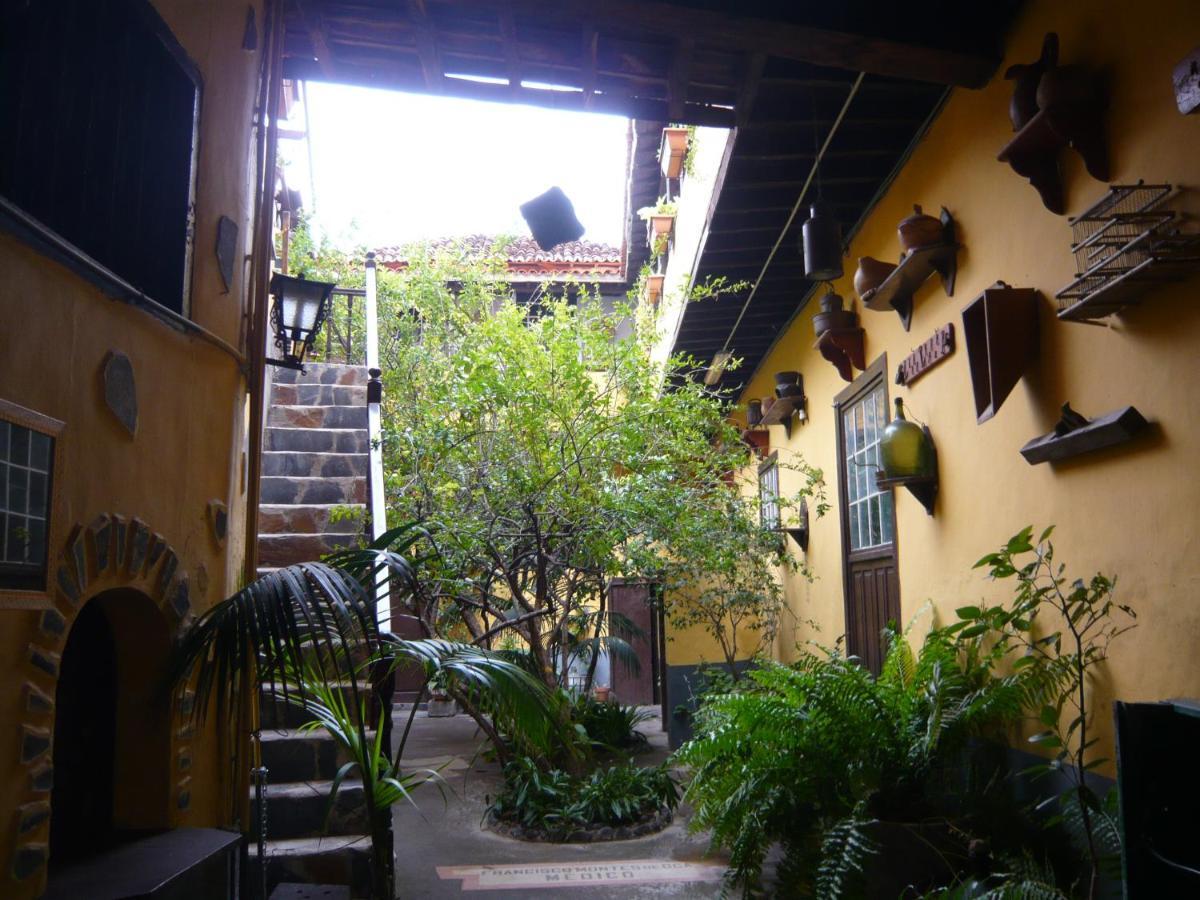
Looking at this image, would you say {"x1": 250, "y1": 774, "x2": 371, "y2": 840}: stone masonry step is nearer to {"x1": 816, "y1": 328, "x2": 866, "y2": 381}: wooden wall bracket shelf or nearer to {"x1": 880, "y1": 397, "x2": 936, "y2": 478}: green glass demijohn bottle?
{"x1": 880, "y1": 397, "x2": 936, "y2": 478}: green glass demijohn bottle

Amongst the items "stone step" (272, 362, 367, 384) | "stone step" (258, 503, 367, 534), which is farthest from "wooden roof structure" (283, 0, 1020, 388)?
"stone step" (272, 362, 367, 384)

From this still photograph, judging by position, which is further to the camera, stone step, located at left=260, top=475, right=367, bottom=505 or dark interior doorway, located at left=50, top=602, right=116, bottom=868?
stone step, located at left=260, top=475, right=367, bottom=505

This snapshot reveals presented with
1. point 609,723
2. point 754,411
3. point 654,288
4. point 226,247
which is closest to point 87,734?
point 226,247

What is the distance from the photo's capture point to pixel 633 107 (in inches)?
205

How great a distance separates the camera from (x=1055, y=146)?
3.43 m

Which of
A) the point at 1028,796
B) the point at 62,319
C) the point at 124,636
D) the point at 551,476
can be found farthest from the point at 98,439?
the point at 551,476

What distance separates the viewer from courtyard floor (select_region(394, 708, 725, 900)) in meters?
5.09

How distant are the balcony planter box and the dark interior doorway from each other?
716cm

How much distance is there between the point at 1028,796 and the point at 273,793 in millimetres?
3187

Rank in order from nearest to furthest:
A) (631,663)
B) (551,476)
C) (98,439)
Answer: (98,439) < (551,476) < (631,663)

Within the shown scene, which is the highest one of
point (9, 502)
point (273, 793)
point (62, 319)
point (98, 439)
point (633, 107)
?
point (633, 107)

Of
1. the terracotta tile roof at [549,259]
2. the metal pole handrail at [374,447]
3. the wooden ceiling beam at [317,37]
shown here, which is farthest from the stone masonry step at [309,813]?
the terracotta tile roof at [549,259]

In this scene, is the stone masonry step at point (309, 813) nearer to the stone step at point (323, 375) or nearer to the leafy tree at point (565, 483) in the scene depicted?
the leafy tree at point (565, 483)

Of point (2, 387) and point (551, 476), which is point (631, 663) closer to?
point (551, 476)
